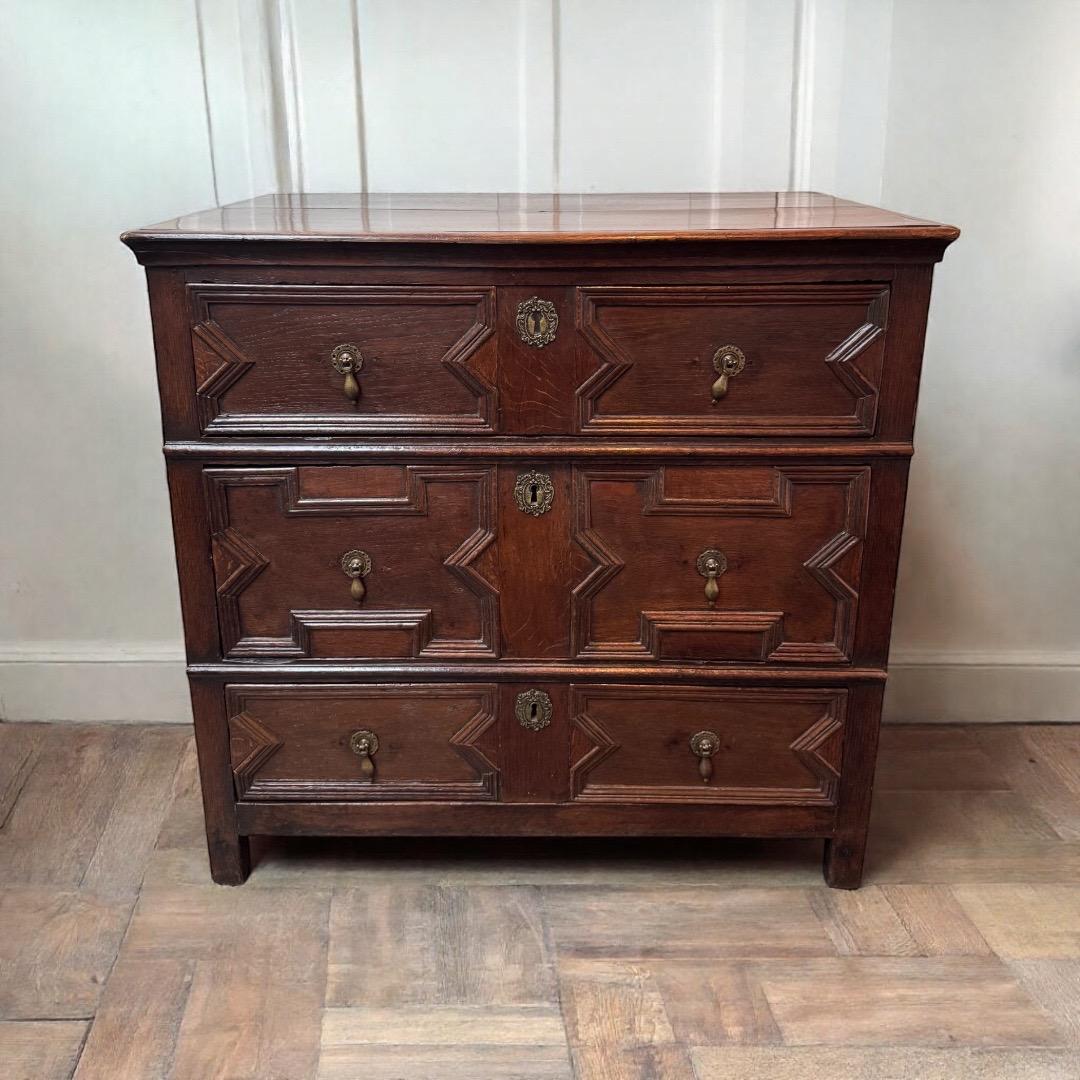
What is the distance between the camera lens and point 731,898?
172 cm

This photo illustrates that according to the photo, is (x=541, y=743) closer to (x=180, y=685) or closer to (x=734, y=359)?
(x=734, y=359)

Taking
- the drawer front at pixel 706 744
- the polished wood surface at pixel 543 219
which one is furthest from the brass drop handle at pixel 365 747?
the polished wood surface at pixel 543 219

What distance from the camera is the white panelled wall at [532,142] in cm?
Result: 190

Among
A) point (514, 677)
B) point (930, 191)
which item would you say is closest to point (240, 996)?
point (514, 677)

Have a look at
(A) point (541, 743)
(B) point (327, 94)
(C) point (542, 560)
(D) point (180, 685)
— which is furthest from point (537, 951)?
(B) point (327, 94)

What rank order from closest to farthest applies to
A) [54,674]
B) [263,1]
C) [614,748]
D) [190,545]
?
[190,545]
[614,748]
[263,1]
[54,674]

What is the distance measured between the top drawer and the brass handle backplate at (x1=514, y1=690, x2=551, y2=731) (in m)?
0.39

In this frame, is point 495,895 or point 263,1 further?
point 263,1

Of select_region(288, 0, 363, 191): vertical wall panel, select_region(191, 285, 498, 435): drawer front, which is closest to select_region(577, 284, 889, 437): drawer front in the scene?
select_region(191, 285, 498, 435): drawer front

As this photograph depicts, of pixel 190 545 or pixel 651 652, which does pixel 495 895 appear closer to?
pixel 651 652

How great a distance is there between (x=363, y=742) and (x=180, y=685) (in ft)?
2.44

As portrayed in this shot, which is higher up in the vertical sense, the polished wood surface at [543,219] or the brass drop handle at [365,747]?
the polished wood surface at [543,219]

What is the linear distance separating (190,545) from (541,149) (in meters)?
0.93

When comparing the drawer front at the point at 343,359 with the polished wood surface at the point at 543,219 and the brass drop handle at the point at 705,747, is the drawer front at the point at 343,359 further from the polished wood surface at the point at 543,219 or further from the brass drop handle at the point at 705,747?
the brass drop handle at the point at 705,747
